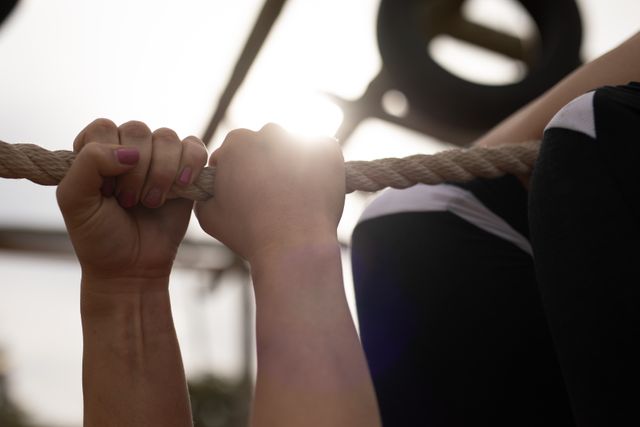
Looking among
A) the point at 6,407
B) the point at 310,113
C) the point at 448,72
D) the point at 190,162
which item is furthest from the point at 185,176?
the point at 6,407

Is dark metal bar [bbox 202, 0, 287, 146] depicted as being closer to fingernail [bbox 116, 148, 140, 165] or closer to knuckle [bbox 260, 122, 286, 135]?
knuckle [bbox 260, 122, 286, 135]

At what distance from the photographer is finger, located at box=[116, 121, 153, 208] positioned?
0.64m

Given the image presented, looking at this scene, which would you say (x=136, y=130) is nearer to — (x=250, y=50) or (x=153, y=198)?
(x=153, y=198)

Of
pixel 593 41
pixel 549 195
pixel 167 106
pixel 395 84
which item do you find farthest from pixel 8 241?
pixel 549 195

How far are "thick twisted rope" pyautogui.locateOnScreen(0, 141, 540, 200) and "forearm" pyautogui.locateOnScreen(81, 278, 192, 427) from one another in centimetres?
15

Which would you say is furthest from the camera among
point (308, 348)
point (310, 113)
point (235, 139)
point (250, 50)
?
point (310, 113)

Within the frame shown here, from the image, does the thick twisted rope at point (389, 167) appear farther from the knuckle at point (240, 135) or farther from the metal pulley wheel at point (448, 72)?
the metal pulley wheel at point (448, 72)

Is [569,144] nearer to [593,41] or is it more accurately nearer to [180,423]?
[180,423]

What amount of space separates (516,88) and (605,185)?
119 centimetres

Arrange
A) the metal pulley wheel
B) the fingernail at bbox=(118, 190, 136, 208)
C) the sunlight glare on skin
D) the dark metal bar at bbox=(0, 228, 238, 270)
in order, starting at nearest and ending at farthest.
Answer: the fingernail at bbox=(118, 190, 136, 208) → the metal pulley wheel → the sunlight glare on skin → the dark metal bar at bbox=(0, 228, 238, 270)

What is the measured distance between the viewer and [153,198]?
67 cm

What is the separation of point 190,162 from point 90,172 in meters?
0.10

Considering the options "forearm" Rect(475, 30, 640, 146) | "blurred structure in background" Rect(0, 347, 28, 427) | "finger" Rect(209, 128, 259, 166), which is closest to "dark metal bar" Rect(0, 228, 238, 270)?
"forearm" Rect(475, 30, 640, 146)

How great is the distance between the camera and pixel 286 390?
1.89 feet
